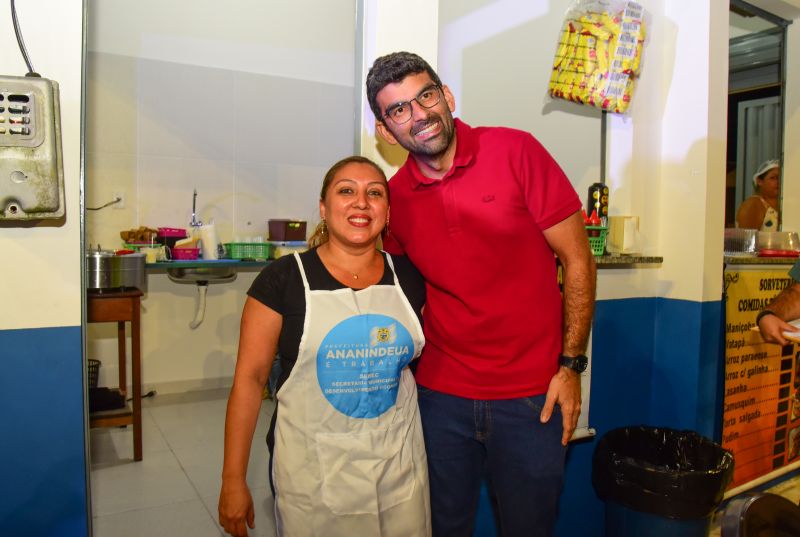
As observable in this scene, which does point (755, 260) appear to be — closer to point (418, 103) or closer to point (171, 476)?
point (418, 103)

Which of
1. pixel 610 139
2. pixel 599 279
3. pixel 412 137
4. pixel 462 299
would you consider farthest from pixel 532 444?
pixel 610 139

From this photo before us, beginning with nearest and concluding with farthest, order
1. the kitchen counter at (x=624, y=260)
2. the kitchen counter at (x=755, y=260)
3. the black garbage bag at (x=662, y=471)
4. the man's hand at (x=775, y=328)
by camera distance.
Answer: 1. the man's hand at (x=775, y=328)
2. the black garbage bag at (x=662, y=471)
3. the kitchen counter at (x=624, y=260)
4. the kitchen counter at (x=755, y=260)

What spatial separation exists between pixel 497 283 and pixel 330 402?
0.55 m

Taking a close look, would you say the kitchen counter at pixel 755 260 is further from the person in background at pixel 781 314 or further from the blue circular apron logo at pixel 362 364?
the blue circular apron logo at pixel 362 364

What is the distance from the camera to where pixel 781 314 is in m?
2.05

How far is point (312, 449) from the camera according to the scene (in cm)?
141

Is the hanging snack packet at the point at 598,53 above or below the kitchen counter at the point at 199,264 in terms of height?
above

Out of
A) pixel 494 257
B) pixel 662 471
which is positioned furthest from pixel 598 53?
pixel 662 471

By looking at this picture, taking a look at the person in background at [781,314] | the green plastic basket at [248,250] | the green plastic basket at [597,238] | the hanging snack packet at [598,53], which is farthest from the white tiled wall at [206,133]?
the person in background at [781,314]

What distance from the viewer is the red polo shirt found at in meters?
1.61

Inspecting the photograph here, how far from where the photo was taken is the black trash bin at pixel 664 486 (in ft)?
7.00

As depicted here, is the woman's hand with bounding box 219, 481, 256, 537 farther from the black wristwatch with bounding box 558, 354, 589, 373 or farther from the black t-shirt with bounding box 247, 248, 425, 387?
the black wristwatch with bounding box 558, 354, 589, 373

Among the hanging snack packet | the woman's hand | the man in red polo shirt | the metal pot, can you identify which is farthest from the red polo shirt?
the metal pot

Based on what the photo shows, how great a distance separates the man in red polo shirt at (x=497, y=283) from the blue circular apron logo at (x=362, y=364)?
0.26m
